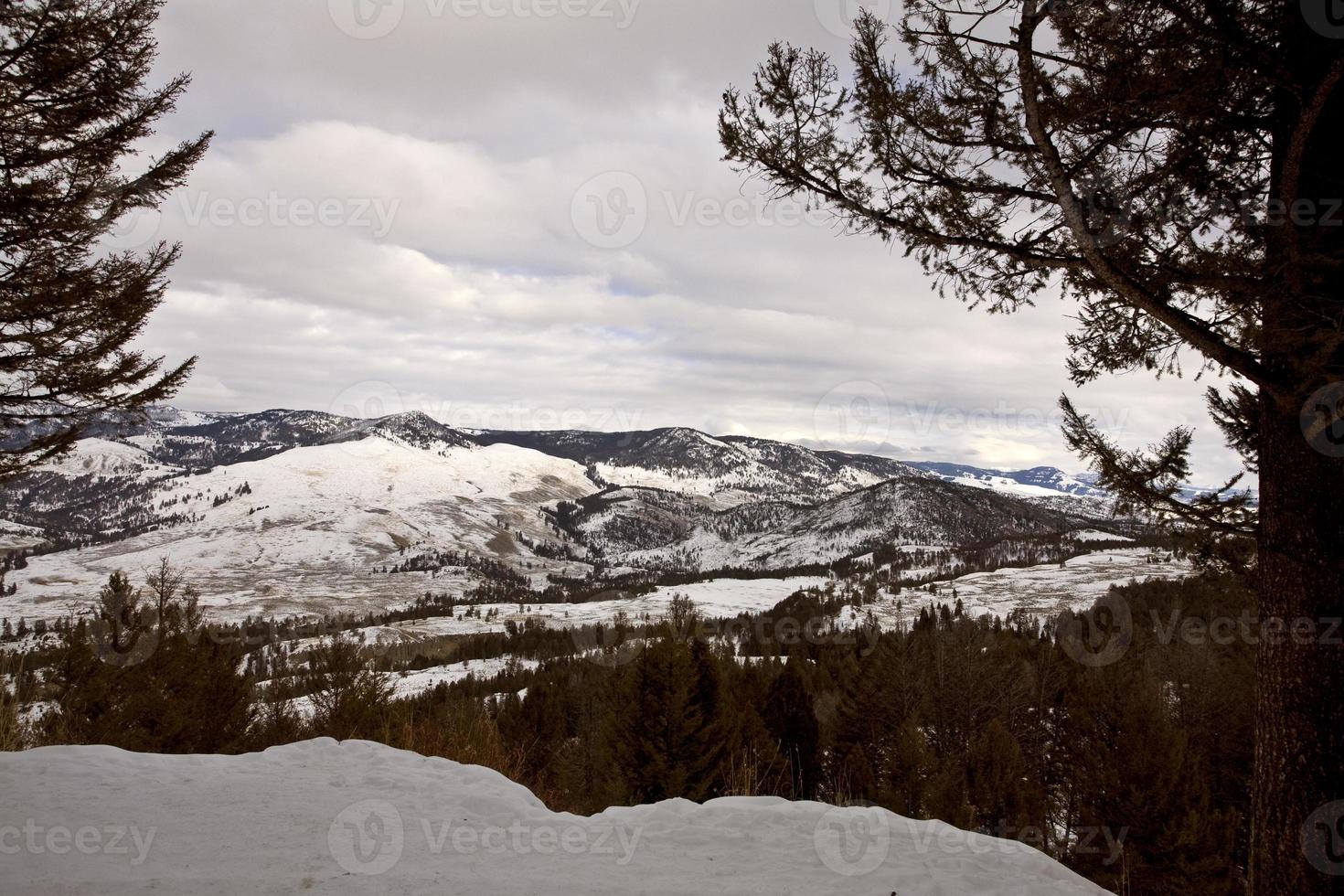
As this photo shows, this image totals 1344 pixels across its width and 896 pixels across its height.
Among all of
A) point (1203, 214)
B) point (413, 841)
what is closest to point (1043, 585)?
point (1203, 214)

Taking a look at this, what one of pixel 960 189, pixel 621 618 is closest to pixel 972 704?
pixel 960 189

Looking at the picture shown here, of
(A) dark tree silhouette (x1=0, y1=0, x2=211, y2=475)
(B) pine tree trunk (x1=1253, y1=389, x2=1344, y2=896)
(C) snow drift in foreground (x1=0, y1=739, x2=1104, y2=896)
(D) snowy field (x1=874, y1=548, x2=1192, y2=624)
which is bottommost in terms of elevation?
(D) snowy field (x1=874, y1=548, x2=1192, y2=624)

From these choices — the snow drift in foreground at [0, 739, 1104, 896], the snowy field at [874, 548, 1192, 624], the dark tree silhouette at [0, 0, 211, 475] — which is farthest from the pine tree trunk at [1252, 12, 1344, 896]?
the snowy field at [874, 548, 1192, 624]

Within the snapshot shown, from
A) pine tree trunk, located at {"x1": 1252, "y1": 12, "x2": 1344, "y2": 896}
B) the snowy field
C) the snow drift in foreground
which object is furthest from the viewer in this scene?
the snowy field

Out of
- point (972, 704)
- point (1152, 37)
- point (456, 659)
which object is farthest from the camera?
point (456, 659)

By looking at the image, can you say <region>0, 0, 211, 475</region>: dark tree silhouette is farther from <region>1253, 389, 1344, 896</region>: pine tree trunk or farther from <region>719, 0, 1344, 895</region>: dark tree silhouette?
<region>1253, 389, 1344, 896</region>: pine tree trunk

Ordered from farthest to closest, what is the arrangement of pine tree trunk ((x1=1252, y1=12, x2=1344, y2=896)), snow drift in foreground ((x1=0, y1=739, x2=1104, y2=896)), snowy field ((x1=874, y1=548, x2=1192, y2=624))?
snowy field ((x1=874, y1=548, x2=1192, y2=624)) < snow drift in foreground ((x1=0, y1=739, x2=1104, y2=896)) < pine tree trunk ((x1=1252, y1=12, x2=1344, y2=896))

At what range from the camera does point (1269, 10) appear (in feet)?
14.5

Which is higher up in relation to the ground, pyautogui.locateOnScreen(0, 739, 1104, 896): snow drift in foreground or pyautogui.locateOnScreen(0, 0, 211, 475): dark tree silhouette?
pyautogui.locateOnScreen(0, 0, 211, 475): dark tree silhouette

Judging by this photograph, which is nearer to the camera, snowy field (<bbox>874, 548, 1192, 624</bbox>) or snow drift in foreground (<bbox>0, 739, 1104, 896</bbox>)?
snow drift in foreground (<bbox>0, 739, 1104, 896</bbox>)

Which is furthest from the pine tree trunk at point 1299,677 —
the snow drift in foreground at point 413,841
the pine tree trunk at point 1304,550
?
the snow drift in foreground at point 413,841

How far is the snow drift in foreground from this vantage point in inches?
174

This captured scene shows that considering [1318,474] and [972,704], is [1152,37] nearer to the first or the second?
[1318,474]

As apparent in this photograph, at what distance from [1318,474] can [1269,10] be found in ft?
10.8
